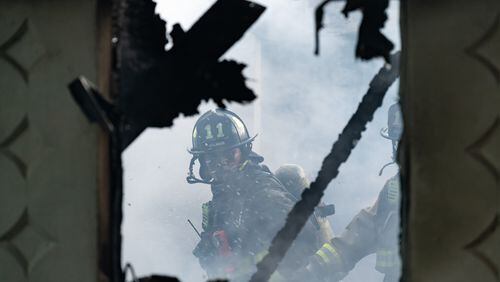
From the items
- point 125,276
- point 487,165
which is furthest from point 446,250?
point 125,276

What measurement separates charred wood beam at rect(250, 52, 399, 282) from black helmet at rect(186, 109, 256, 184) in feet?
33.8

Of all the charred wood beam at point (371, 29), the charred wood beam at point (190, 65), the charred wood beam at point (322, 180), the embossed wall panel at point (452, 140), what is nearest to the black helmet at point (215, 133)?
the charred wood beam at point (322, 180)

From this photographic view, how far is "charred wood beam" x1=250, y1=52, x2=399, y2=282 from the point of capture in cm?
364

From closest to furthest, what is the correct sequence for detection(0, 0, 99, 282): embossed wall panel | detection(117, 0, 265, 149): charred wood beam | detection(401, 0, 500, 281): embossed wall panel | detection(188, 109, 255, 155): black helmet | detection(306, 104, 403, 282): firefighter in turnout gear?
detection(401, 0, 500, 281): embossed wall panel → detection(0, 0, 99, 282): embossed wall panel → detection(117, 0, 265, 149): charred wood beam → detection(306, 104, 403, 282): firefighter in turnout gear → detection(188, 109, 255, 155): black helmet

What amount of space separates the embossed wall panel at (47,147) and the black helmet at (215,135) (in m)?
10.9

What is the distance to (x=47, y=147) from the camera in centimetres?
304

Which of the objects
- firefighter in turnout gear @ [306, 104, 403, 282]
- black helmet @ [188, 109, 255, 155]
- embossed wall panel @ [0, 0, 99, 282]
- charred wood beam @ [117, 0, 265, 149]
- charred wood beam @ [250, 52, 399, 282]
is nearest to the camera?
embossed wall panel @ [0, 0, 99, 282]

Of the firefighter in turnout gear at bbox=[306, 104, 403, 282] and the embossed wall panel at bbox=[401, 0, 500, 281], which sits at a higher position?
the embossed wall panel at bbox=[401, 0, 500, 281]

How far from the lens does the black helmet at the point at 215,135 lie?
1409 centimetres

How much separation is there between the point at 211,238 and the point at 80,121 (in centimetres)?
1166

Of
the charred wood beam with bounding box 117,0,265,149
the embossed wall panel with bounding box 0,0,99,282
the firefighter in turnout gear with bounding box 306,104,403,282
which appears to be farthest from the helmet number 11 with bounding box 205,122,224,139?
the embossed wall panel with bounding box 0,0,99,282

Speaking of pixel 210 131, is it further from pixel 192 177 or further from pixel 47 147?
pixel 47 147

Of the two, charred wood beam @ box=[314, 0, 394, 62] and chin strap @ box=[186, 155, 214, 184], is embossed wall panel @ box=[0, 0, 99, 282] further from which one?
chin strap @ box=[186, 155, 214, 184]

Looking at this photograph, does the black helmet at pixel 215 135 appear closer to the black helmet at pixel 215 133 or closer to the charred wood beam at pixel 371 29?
the black helmet at pixel 215 133
